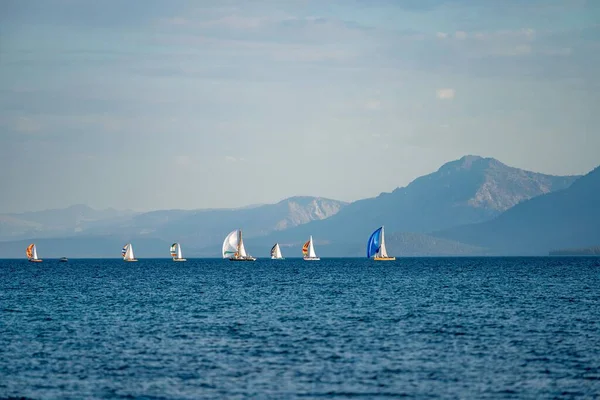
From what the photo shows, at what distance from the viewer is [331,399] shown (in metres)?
39.9

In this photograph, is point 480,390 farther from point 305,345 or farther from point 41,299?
point 41,299

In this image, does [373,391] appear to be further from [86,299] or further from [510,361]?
[86,299]

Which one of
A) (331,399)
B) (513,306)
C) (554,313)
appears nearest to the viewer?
(331,399)

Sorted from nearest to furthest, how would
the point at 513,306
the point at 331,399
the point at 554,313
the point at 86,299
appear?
the point at 331,399, the point at 554,313, the point at 513,306, the point at 86,299

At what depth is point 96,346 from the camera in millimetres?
56812

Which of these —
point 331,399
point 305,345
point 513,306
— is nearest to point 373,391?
point 331,399

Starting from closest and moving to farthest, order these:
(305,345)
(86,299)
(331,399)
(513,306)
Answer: (331,399) → (305,345) → (513,306) → (86,299)

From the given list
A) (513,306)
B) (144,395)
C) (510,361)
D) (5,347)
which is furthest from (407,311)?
(144,395)

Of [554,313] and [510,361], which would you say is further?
[554,313]

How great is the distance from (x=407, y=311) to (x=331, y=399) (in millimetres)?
42000

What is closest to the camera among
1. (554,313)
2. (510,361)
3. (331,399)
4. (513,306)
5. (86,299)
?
(331,399)

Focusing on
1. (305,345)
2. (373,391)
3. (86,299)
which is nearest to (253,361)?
(305,345)

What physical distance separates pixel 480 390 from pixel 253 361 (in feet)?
47.3

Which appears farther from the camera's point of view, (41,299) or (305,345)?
(41,299)
